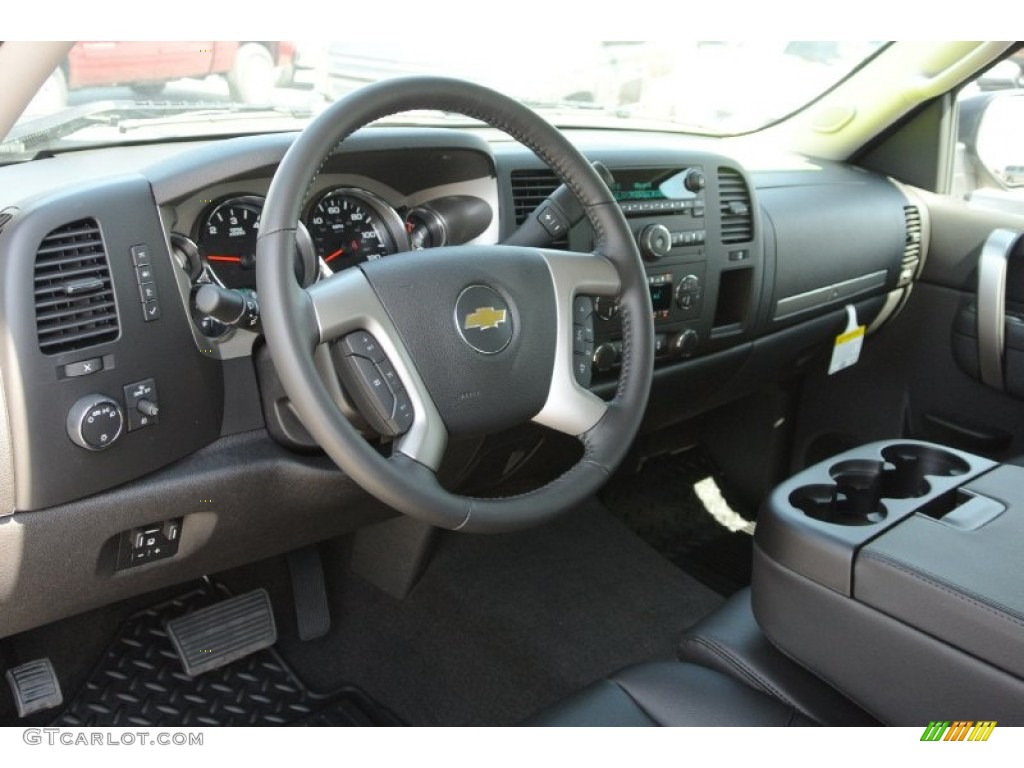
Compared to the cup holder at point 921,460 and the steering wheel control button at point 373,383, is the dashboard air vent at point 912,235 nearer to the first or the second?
the cup holder at point 921,460

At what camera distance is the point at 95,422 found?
1.22m

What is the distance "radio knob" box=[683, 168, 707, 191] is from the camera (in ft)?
6.63

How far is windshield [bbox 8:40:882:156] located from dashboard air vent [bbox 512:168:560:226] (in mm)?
187

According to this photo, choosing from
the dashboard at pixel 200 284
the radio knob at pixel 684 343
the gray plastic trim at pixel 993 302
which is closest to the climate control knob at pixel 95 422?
the dashboard at pixel 200 284

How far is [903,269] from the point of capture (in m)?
2.66

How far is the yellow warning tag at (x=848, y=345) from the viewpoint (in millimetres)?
2605

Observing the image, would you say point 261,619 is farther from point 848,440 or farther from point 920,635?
point 848,440

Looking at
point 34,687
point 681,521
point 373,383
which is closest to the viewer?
point 373,383

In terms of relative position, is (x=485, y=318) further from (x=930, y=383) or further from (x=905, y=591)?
(x=930, y=383)

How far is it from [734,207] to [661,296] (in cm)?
33

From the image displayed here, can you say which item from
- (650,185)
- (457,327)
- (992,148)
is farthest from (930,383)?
(457,327)

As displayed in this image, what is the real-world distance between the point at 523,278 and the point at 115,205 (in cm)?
56

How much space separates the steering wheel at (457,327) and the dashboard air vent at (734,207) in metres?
0.75

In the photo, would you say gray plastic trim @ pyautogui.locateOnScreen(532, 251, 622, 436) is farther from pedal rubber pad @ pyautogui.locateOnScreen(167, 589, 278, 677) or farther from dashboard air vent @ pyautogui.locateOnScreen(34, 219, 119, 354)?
pedal rubber pad @ pyautogui.locateOnScreen(167, 589, 278, 677)
